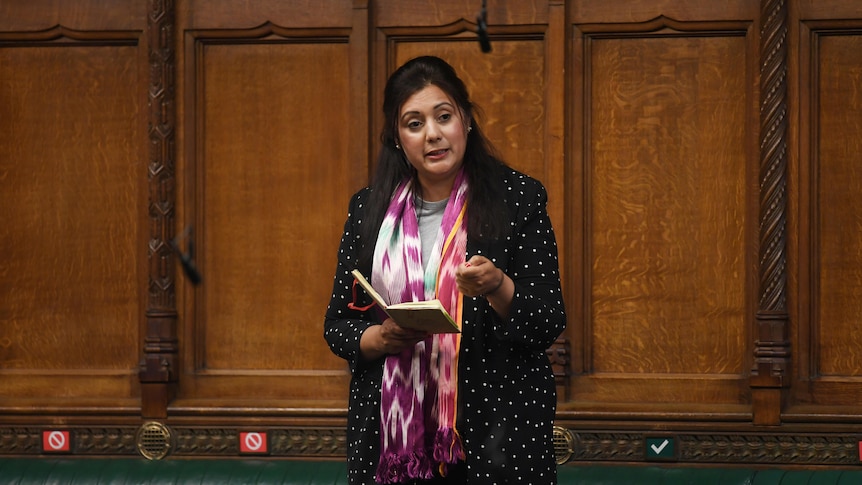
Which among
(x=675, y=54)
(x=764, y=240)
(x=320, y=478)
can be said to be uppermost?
(x=675, y=54)

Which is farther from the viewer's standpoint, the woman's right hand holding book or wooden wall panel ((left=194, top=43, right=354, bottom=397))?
wooden wall panel ((left=194, top=43, right=354, bottom=397))

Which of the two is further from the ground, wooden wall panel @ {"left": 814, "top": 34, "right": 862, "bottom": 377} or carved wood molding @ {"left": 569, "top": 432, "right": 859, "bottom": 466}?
wooden wall panel @ {"left": 814, "top": 34, "right": 862, "bottom": 377}

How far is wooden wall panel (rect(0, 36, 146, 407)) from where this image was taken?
4.86 metres

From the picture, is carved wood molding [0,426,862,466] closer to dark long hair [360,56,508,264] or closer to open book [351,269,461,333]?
dark long hair [360,56,508,264]

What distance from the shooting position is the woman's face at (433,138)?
9.31ft

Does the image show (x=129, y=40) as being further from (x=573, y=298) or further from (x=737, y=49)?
(x=737, y=49)

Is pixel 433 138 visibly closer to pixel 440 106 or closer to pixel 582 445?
pixel 440 106

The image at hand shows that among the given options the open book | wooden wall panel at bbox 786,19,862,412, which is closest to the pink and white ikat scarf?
the open book

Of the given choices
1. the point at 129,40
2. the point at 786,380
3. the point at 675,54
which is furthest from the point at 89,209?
the point at 786,380

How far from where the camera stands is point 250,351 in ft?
15.9

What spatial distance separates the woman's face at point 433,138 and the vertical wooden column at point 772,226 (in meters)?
1.92

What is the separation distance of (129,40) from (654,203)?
197 centimetres

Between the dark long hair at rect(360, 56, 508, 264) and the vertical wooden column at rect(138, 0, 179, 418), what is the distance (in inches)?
76.9

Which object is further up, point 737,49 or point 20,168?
point 737,49
